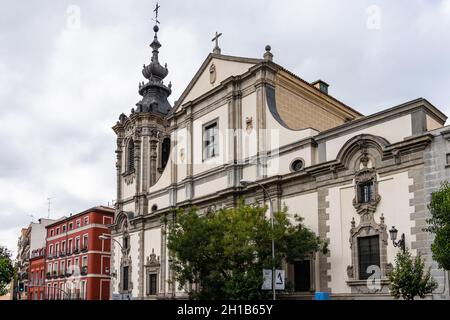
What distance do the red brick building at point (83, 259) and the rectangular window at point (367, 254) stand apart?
33.8 m

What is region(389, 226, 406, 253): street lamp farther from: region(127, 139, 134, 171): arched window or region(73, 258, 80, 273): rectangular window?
region(73, 258, 80, 273): rectangular window

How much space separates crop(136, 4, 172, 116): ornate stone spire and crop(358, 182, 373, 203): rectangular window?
74.0 feet

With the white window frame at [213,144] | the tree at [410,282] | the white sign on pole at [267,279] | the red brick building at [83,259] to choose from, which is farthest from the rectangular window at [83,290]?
the tree at [410,282]

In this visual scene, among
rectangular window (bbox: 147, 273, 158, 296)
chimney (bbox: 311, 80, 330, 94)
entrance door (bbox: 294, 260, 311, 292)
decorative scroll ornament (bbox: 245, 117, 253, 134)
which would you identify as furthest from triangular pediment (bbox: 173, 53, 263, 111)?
entrance door (bbox: 294, 260, 311, 292)

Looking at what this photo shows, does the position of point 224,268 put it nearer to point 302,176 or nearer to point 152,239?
point 302,176

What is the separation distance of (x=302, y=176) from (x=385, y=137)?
4.92 metres

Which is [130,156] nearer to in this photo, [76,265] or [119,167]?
[119,167]

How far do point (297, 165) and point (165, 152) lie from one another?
17.1 metres

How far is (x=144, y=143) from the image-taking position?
135 ft

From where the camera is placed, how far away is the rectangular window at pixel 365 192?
893 inches

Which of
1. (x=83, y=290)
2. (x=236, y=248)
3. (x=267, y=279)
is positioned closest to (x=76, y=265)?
(x=83, y=290)
